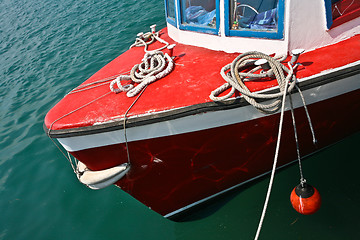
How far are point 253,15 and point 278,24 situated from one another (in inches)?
16.2

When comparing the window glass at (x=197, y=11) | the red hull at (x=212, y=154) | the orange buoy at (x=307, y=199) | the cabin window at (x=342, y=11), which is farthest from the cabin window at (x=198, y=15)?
the orange buoy at (x=307, y=199)

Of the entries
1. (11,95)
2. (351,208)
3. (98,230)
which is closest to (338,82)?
(351,208)

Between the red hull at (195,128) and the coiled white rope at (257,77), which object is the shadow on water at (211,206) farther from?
the coiled white rope at (257,77)

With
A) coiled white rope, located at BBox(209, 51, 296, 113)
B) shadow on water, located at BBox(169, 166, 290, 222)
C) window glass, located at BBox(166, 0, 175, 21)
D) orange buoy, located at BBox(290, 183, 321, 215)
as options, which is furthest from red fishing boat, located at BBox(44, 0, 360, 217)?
window glass, located at BBox(166, 0, 175, 21)

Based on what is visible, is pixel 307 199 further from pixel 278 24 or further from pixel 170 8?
pixel 170 8

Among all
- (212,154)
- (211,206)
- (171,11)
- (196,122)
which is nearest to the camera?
(196,122)

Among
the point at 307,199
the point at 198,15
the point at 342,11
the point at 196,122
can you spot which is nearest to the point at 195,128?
the point at 196,122

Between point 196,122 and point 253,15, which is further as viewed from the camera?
point 253,15

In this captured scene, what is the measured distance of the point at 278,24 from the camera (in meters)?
2.84

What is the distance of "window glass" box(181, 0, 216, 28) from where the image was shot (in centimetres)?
351

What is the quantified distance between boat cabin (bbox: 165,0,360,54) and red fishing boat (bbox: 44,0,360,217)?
1 centimetres

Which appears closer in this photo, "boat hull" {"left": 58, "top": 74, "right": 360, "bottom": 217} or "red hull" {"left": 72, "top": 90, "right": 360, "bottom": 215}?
"boat hull" {"left": 58, "top": 74, "right": 360, "bottom": 217}

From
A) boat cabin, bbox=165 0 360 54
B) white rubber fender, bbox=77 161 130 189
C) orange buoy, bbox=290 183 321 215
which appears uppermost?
boat cabin, bbox=165 0 360 54

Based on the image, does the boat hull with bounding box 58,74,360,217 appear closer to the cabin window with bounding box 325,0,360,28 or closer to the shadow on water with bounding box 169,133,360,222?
the shadow on water with bounding box 169,133,360,222
